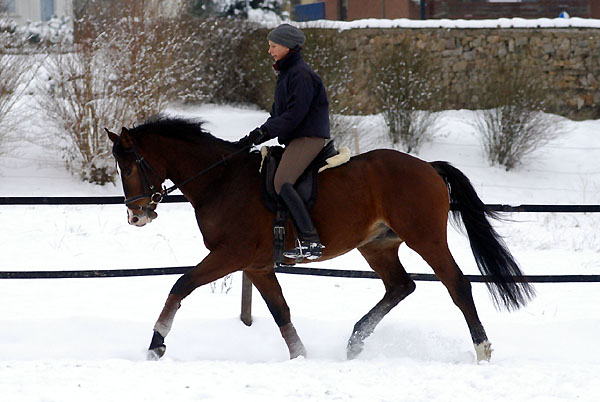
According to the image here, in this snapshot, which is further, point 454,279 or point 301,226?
point 454,279

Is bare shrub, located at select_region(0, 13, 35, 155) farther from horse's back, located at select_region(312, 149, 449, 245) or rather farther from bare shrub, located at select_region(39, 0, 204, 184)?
horse's back, located at select_region(312, 149, 449, 245)

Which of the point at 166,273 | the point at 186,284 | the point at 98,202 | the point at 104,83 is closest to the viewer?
the point at 186,284

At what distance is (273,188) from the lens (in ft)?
18.2

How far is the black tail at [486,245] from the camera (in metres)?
5.93

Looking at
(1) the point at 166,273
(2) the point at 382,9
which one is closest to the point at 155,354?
(1) the point at 166,273

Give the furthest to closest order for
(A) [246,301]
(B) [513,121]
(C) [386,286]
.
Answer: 1. (B) [513,121]
2. (A) [246,301]
3. (C) [386,286]

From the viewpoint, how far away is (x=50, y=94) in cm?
1487

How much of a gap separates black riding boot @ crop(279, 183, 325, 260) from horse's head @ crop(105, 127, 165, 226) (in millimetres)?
896

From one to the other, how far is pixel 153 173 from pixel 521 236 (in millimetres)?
7588

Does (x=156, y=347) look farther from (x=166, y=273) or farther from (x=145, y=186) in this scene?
(x=166, y=273)

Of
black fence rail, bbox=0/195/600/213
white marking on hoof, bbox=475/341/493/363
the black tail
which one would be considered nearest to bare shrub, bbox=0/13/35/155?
black fence rail, bbox=0/195/600/213

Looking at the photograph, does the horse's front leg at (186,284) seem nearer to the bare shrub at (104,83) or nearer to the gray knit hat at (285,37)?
the gray knit hat at (285,37)

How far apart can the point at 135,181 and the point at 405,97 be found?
41.5 ft

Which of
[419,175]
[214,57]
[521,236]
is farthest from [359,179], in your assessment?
[214,57]
